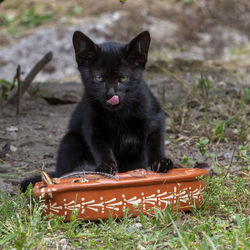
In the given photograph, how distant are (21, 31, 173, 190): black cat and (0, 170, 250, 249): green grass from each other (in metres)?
0.37

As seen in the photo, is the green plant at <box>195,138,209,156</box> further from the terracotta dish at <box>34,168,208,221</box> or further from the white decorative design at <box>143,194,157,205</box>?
the white decorative design at <box>143,194,157,205</box>

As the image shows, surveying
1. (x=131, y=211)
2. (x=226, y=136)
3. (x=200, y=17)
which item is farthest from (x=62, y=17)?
(x=131, y=211)

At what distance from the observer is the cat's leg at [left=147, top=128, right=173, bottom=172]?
2.49 metres

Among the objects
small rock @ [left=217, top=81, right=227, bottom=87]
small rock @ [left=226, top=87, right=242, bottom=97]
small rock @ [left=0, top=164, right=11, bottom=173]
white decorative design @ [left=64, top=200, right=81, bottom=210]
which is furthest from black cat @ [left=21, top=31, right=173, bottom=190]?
small rock @ [left=217, top=81, right=227, bottom=87]

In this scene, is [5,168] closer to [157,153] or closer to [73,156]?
[73,156]

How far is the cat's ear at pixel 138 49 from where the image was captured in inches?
101

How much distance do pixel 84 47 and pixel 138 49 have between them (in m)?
0.34

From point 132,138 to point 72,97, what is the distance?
2.16 m

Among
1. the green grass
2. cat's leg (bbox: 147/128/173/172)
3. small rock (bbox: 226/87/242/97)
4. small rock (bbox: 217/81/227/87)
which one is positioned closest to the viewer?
the green grass

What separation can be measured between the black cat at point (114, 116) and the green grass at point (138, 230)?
374 millimetres

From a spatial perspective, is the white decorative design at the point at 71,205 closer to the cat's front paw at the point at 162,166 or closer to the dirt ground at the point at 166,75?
the cat's front paw at the point at 162,166

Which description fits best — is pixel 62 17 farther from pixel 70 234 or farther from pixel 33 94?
pixel 70 234

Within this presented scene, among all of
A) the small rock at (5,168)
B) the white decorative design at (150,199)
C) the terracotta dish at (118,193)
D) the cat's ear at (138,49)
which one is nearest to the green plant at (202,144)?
the terracotta dish at (118,193)

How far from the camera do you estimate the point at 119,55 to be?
2.56m
